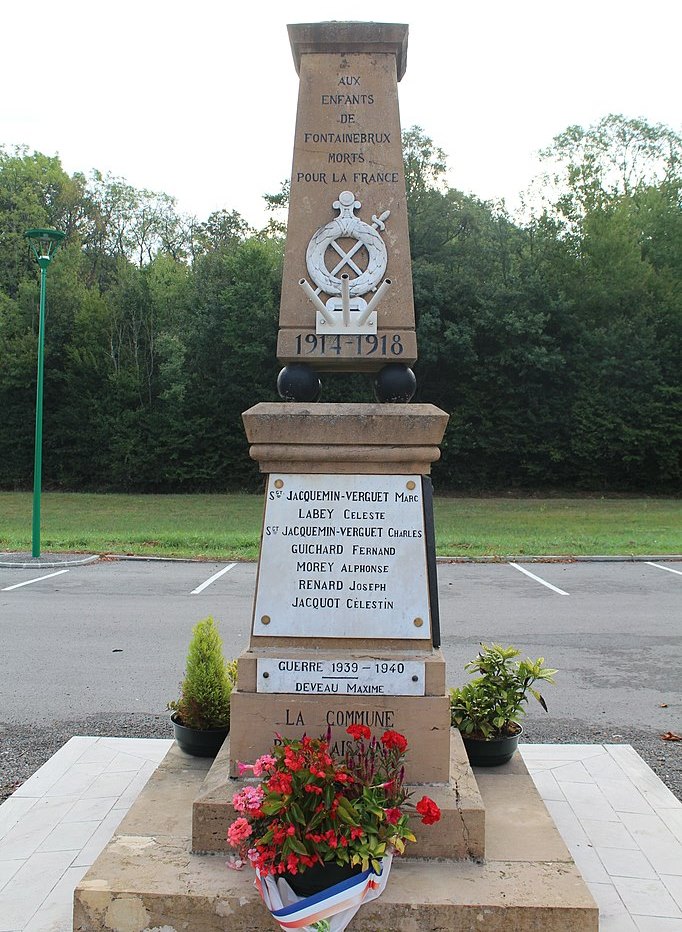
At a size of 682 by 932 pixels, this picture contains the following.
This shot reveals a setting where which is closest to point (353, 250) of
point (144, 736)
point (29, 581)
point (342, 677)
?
point (342, 677)

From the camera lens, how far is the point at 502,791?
3779 mm

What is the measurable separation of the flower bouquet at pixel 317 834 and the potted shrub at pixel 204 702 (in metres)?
1.28

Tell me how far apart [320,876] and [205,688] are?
156 centimetres

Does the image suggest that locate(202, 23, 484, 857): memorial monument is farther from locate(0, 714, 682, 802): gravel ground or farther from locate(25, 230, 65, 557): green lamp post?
locate(25, 230, 65, 557): green lamp post

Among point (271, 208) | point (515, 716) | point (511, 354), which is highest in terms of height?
point (271, 208)

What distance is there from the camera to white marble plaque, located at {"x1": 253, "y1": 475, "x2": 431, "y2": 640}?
356cm

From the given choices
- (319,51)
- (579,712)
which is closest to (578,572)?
(579,712)

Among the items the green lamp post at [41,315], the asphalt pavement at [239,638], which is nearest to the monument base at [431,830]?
the asphalt pavement at [239,638]

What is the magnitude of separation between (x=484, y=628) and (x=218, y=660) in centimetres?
518

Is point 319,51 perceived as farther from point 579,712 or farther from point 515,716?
point 579,712

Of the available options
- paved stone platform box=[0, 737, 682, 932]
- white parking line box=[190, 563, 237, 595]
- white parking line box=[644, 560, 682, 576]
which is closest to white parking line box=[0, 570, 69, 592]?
white parking line box=[190, 563, 237, 595]

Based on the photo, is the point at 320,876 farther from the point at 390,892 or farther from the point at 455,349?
the point at 455,349

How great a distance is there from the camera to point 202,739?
13.5 feet

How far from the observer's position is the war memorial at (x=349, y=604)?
114 inches
